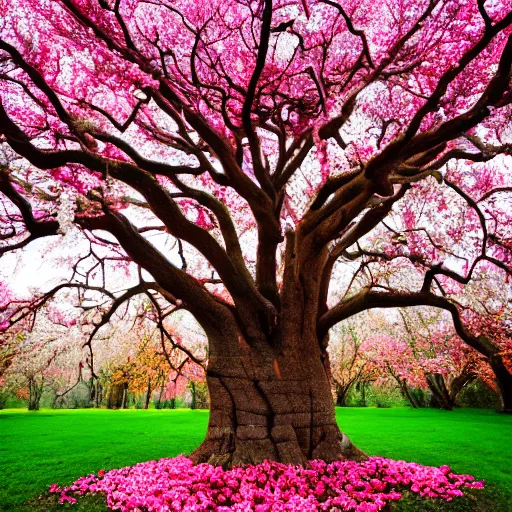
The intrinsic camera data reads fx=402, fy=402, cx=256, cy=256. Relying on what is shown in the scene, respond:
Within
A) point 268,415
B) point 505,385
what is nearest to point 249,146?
point 268,415

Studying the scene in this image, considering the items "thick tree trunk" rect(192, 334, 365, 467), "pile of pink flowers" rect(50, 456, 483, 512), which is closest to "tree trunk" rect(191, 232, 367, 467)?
"thick tree trunk" rect(192, 334, 365, 467)

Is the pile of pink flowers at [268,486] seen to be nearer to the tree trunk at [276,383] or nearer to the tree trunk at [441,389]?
the tree trunk at [276,383]

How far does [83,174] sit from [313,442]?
480cm

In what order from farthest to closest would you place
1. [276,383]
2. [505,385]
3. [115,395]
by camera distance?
[115,395], [505,385], [276,383]

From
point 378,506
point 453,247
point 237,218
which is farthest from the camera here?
point 237,218

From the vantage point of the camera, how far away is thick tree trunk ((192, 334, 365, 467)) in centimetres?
471

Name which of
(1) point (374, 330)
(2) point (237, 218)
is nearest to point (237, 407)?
(2) point (237, 218)

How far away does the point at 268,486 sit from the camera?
3.84 metres

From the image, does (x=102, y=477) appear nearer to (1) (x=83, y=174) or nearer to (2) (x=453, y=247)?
(1) (x=83, y=174)

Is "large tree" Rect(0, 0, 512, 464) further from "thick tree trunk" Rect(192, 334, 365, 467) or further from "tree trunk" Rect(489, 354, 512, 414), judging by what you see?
"tree trunk" Rect(489, 354, 512, 414)

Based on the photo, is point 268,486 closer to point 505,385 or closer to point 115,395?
point 505,385

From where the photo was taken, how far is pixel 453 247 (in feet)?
25.1

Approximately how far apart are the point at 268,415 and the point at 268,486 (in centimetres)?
111

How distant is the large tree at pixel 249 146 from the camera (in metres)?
4.64
